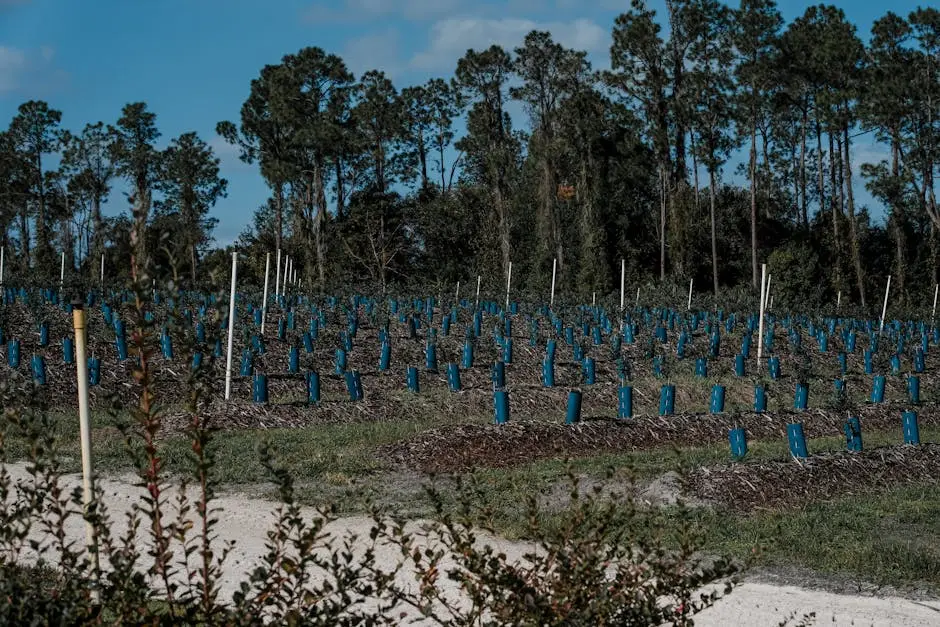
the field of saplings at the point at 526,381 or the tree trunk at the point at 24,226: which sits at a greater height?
the tree trunk at the point at 24,226

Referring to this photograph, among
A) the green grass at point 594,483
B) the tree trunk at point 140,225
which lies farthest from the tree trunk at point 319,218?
the tree trunk at point 140,225

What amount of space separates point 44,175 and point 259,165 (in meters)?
14.5

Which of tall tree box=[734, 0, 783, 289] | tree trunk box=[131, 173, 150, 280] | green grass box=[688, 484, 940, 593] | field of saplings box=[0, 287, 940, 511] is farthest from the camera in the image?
tall tree box=[734, 0, 783, 289]

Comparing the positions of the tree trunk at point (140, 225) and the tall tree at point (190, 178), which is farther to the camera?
the tall tree at point (190, 178)

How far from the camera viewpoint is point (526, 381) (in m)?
17.1

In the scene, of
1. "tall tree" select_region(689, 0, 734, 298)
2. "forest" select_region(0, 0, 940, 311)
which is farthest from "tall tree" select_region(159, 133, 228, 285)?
"tall tree" select_region(689, 0, 734, 298)

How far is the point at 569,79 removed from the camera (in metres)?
39.3

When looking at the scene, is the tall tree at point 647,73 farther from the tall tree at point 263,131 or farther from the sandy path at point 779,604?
the sandy path at point 779,604

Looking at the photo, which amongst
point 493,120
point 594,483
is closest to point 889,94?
point 493,120

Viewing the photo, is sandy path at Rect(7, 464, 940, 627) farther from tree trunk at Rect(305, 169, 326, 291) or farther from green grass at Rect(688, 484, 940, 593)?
tree trunk at Rect(305, 169, 326, 291)

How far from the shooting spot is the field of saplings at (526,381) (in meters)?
9.45

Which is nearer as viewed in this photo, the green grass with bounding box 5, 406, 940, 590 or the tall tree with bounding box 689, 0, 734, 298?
the green grass with bounding box 5, 406, 940, 590

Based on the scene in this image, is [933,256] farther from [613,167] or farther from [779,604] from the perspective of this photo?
[779,604]

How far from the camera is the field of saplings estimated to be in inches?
372
